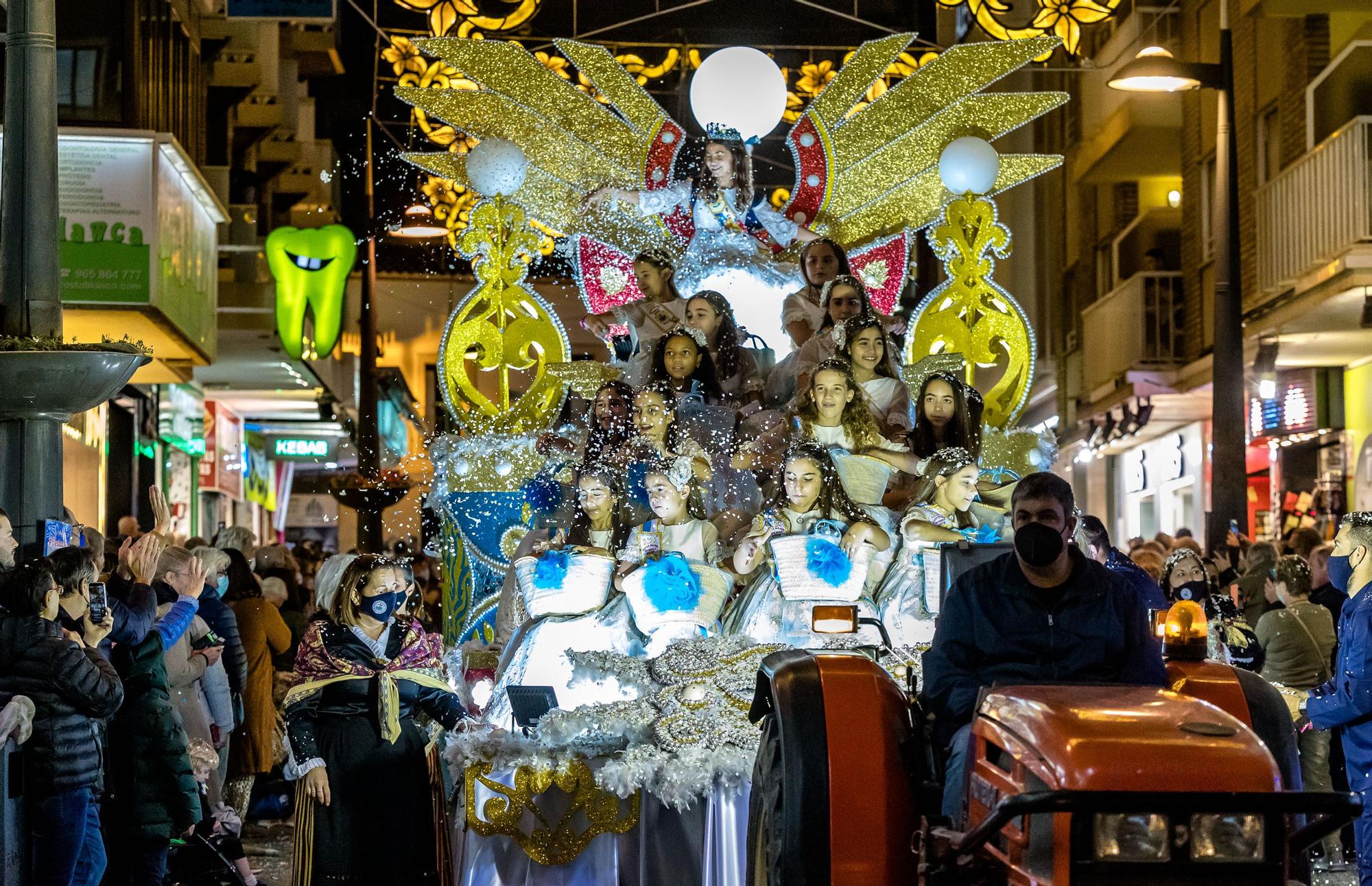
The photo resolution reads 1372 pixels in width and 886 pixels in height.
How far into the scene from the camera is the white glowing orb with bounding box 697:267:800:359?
479 inches

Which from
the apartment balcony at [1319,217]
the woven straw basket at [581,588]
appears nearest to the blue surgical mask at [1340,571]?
the woven straw basket at [581,588]

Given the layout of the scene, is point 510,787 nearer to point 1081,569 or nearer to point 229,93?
point 1081,569

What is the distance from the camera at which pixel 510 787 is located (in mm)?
7738

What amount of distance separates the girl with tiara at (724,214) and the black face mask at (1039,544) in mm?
6728

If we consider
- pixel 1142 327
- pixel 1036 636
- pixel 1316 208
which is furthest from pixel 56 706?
pixel 1142 327

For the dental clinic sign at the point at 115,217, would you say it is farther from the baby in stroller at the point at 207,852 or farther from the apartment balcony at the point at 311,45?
the apartment balcony at the point at 311,45

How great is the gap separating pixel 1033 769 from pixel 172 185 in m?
14.5

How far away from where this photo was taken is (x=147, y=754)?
888 cm

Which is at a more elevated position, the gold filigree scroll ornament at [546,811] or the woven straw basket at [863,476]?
the woven straw basket at [863,476]

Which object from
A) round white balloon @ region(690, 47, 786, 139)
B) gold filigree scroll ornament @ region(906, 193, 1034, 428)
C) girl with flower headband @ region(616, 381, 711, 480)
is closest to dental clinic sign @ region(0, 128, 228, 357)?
round white balloon @ region(690, 47, 786, 139)

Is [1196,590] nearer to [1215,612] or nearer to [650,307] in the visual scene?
[1215,612]

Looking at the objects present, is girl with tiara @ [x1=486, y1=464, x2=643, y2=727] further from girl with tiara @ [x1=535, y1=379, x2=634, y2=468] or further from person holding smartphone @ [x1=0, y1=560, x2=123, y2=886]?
person holding smartphone @ [x1=0, y1=560, x2=123, y2=886]

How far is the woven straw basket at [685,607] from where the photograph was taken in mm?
9305

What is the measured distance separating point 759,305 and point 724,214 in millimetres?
703
